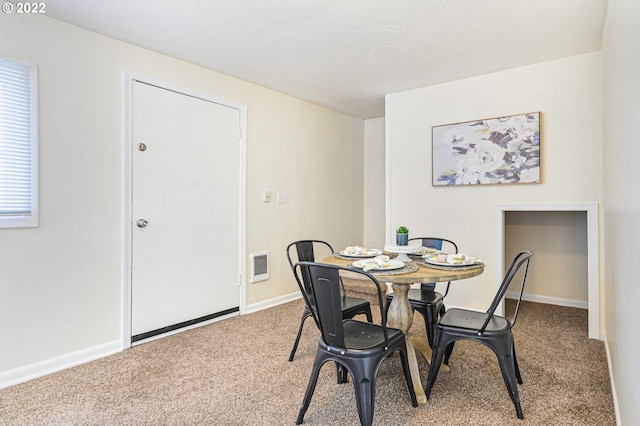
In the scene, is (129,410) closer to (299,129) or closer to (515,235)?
(299,129)

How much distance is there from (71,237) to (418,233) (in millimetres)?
3130

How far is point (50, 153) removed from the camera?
8.02 feet

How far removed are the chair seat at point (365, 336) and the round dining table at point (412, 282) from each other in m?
0.27

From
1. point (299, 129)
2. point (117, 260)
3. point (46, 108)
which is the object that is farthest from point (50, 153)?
point (299, 129)

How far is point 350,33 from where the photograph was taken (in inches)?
106

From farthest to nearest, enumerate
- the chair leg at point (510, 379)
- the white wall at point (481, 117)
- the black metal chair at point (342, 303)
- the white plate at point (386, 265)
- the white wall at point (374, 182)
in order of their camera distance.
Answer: the white wall at point (374, 182) < the white wall at point (481, 117) < the black metal chair at point (342, 303) < the white plate at point (386, 265) < the chair leg at point (510, 379)

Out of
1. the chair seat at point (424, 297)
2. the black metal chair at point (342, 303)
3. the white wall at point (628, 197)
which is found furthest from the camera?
the chair seat at point (424, 297)

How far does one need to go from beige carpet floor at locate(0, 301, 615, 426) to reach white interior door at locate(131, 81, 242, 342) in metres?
0.40

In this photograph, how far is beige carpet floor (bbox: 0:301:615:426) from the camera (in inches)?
74.9

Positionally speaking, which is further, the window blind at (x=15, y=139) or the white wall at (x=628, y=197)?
the window blind at (x=15, y=139)

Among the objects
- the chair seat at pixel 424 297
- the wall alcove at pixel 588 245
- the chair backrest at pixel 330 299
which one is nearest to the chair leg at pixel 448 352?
the chair seat at pixel 424 297

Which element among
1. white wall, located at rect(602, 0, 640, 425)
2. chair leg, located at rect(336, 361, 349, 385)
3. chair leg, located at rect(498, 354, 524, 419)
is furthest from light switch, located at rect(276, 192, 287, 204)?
white wall, located at rect(602, 0, 640, 425)

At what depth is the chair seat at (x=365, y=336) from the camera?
176cm

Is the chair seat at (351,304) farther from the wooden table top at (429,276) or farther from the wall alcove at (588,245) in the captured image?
the wall alcove at (588,245)
